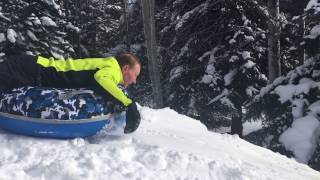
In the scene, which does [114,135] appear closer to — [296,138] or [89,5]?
[296,138]

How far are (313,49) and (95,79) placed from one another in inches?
273

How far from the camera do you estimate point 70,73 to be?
616 cm

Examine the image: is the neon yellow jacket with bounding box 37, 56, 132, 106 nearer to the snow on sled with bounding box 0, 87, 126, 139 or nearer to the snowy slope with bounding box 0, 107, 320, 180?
the snow on sled with bounding box 0, 87, 126, 139

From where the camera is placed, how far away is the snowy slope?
489 cm

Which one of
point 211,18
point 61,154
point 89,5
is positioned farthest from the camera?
point 89,5

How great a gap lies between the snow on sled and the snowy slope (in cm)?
13

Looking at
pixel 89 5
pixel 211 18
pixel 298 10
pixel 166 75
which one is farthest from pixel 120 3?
pixel 298 10

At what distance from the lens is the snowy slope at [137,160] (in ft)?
16.0

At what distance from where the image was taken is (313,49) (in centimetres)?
1165

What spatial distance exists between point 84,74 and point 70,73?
0.54 ft

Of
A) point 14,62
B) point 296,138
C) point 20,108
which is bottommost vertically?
point 296,138

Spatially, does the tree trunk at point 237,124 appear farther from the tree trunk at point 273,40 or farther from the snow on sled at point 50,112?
the snow on sled at point 50,112

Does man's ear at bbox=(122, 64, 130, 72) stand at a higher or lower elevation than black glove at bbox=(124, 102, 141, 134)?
higher

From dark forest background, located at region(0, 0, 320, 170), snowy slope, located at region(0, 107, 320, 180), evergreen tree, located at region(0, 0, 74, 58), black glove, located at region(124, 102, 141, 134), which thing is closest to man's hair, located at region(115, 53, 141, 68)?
black glove, located at region(124, 102, 141, 134)
